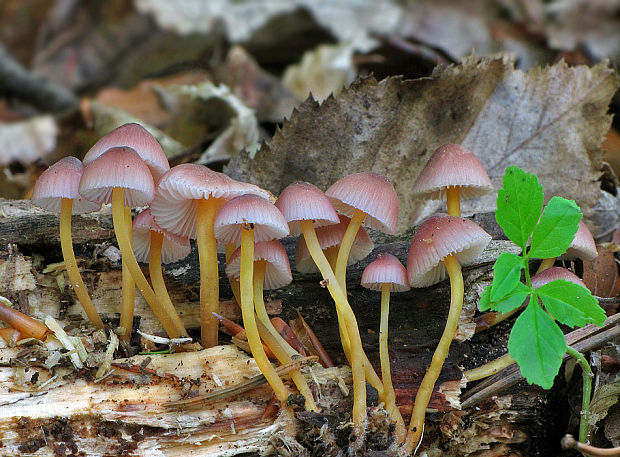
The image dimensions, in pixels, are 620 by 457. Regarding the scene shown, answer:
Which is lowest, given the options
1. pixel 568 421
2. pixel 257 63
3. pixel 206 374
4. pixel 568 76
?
pixel 568 421

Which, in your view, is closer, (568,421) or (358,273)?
(568,421)

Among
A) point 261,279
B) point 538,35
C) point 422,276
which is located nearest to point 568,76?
point 422,276

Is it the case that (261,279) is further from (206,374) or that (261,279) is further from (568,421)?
(568,421)

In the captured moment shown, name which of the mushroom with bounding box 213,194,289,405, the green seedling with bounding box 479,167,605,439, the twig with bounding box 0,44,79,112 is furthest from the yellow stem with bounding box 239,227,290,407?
the twig with bounding box 0,44,79,112

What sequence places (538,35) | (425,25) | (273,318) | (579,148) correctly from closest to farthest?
1. (273,318)
2. (579,148)
3. (538,35)
4. (425,25)

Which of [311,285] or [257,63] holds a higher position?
[257,63]

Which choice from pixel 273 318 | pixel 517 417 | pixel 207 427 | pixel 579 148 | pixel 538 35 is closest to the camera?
pixel 207 427
